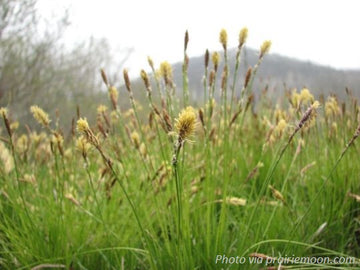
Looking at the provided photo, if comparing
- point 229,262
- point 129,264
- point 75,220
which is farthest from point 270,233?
point 75,220

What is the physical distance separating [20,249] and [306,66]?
11.2 metres

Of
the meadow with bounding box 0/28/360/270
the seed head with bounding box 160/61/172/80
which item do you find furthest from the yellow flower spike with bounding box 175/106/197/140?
the seed head with bounding box 160/61/172/80

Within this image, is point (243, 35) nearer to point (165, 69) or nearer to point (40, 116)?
point (165, 69)

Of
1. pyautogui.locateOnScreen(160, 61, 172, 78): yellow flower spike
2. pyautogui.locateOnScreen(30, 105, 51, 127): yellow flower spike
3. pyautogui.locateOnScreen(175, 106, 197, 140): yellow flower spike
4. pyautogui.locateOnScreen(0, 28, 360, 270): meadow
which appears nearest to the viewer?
pyautogui.locateOnScreen(175, 106, 197, 140): yellow flower spike

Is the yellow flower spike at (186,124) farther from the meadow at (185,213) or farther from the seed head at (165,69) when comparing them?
the seed head at (165,69)

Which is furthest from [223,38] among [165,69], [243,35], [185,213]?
[185,213]

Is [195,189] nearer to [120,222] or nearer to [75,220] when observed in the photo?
[120,222]

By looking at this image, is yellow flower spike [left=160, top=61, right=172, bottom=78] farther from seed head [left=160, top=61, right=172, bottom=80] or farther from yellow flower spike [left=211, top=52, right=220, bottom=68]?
yellow flower spike [left=211, top=52, right=220, bottom=68]

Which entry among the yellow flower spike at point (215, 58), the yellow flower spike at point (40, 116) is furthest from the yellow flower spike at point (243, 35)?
the yellow flower spike at point (40, 116)

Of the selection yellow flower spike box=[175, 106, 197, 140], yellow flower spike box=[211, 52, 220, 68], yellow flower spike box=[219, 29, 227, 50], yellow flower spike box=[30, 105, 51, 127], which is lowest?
yellow flower spike box=[30, 105, 51, 127]

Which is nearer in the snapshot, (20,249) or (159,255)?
(159,255)

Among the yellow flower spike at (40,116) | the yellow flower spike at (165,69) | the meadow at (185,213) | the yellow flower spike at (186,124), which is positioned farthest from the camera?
the yellow flower spike at (165,69)

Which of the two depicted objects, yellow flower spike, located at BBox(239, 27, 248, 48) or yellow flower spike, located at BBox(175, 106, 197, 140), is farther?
yellow flower spike, located at BBox(239, 27, 248, 48)

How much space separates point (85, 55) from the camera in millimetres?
7203
